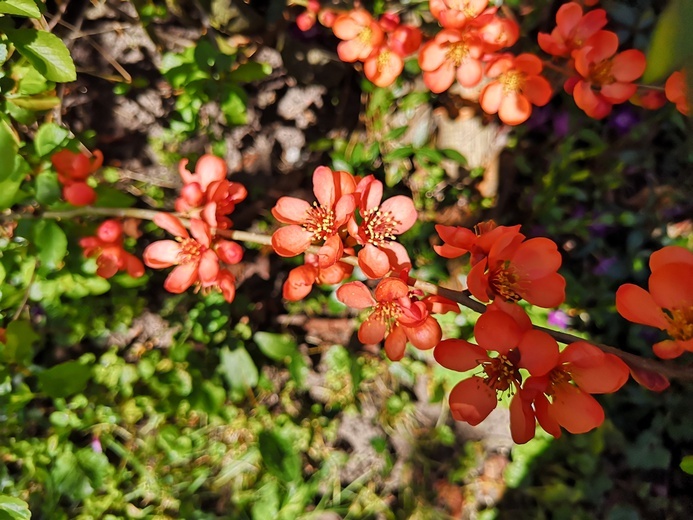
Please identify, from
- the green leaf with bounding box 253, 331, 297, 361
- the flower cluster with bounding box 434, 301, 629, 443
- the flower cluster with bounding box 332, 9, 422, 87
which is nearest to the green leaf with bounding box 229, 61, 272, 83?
the flower cluster with bounding box 332, 9, 422, 87

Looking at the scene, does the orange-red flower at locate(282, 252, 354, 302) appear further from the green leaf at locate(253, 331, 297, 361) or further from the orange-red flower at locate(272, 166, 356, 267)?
the green leaf at locate(253, 331, 297, 361)

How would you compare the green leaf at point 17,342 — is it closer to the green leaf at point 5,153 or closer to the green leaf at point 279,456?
the green leaf at point 5,153

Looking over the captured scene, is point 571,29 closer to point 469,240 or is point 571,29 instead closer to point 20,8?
point 469,240

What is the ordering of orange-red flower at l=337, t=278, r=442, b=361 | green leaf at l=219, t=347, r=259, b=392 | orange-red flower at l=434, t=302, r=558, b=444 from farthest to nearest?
green leaf at l=219, t=347, r=259, b=392 → orange-red flower at l=337, t=278, r=442, b=361 → orange-red flower at l=434, t=302, r=558, b=444

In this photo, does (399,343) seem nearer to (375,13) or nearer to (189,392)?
(189,392)

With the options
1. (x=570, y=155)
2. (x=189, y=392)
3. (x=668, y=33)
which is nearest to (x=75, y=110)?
(x=189, y=392)
